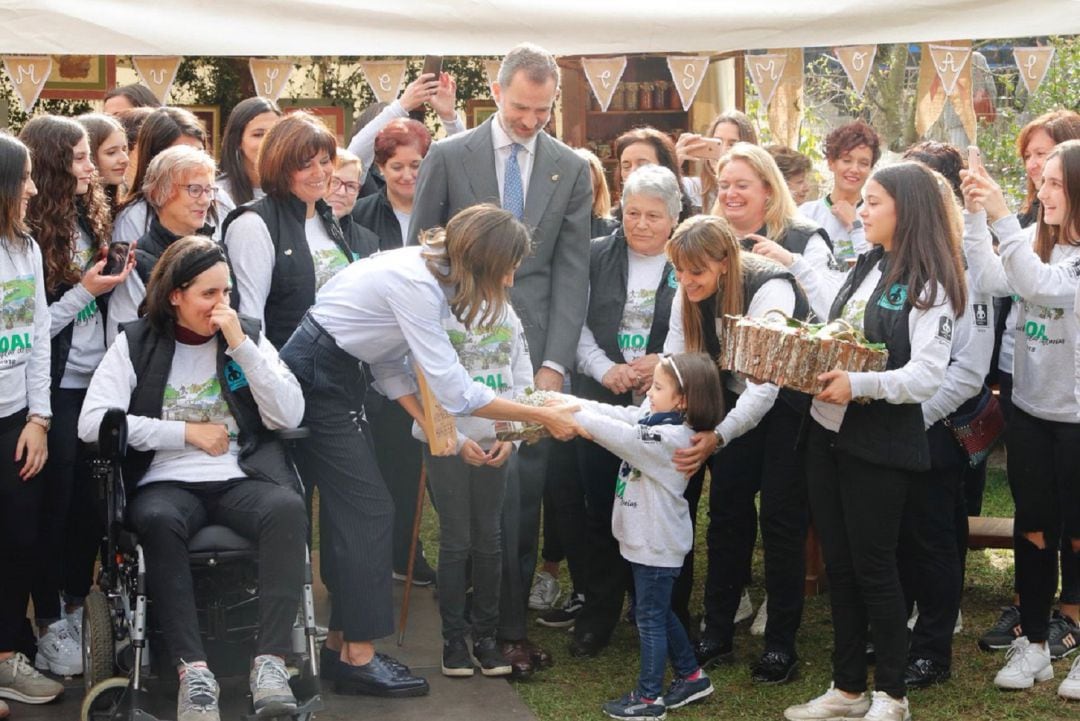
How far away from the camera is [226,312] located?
426 centimetres

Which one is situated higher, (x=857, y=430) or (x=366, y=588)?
(x=857, y=430)

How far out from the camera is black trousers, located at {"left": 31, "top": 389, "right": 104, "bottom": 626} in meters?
4.65

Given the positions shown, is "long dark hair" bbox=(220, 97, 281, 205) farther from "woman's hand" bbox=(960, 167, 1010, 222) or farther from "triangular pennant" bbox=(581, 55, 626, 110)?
"woman's hand" bbox=(960, 167, 1010, 222)

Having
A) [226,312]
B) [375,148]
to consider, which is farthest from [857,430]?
[375,148]

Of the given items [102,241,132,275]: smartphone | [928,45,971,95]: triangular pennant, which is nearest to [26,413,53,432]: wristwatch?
[102,241,132,275]: smartphone

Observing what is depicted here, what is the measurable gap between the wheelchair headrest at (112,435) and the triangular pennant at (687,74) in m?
4.71

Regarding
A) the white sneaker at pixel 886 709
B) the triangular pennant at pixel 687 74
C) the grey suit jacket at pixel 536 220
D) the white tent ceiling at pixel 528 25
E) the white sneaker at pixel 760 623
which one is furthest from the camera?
the triangular pennant at pixel 687 74

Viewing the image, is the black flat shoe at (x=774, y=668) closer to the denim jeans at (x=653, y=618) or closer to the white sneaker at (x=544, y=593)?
the denim jeans at (x=653, y=618)

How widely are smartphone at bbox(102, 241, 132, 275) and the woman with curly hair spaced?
0.02 meters

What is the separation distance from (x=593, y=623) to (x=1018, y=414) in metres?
1.67

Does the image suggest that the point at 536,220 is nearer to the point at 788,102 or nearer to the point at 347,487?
the point at 347,487

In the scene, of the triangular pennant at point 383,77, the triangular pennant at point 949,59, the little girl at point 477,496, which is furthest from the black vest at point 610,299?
the triangular pennant at point 949,59

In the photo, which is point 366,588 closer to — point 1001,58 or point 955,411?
point 955,411

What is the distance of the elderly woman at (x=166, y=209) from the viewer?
477 centimetres
